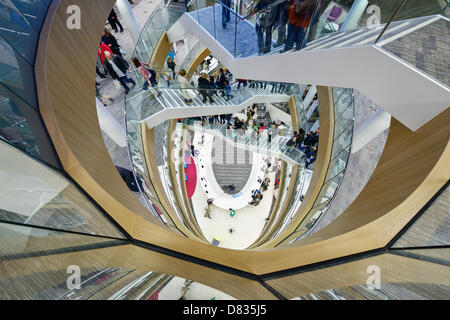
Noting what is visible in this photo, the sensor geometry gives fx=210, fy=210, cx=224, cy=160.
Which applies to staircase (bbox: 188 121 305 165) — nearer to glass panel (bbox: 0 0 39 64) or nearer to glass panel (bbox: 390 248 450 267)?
glass panel (bbox: 390 248 450 267)

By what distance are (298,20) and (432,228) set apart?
12.7 feet

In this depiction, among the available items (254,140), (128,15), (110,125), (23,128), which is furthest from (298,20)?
(254,140)

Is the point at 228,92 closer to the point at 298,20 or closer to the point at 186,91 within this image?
the point at 186,91

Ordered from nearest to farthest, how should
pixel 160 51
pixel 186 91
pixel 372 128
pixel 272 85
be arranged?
pixel 372 128
pixel 186 91
pixel 160 51
pixel 272 85

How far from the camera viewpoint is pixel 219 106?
26.4ft

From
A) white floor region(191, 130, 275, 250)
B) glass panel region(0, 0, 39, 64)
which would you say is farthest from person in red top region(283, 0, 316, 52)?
white floor region(191, 130, 275, 250)

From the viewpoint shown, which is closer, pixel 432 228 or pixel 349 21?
pixel 432 228

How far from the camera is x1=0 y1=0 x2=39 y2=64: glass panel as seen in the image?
272 cm

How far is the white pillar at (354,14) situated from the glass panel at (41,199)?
16.1 ft

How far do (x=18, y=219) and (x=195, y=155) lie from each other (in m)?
13.6

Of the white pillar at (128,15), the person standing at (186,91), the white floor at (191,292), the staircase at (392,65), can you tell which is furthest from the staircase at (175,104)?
the white floor at (191,292)

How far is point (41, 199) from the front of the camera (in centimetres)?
176

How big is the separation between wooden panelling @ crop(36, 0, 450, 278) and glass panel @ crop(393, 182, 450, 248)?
70mm

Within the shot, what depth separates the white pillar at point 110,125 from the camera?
210 inches
